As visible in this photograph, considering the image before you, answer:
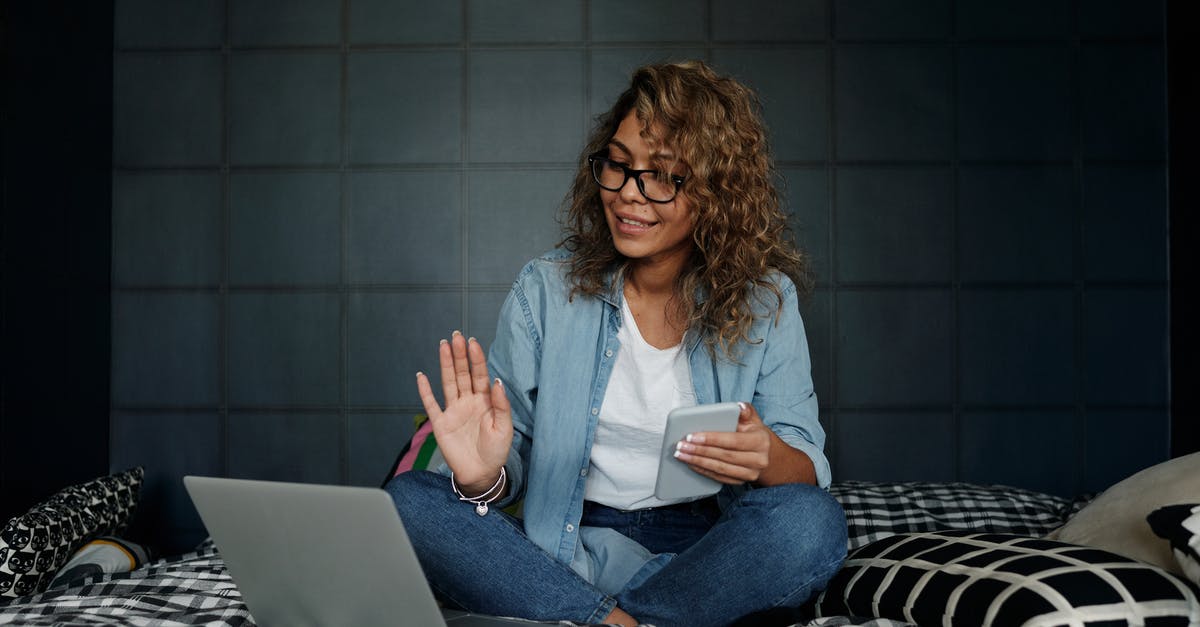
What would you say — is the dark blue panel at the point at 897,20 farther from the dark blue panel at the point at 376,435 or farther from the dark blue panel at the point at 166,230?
the dark blue panel at the point at 166,230

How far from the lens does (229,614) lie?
155 centimetres

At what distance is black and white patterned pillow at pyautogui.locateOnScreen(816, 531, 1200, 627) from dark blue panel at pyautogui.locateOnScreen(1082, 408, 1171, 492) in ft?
5.60

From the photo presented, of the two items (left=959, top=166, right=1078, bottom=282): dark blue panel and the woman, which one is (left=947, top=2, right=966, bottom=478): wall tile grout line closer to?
(left=959, top=166, right=1078, bottom=282): dark blue panel

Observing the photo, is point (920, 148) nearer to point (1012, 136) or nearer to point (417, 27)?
point (1012, 136)

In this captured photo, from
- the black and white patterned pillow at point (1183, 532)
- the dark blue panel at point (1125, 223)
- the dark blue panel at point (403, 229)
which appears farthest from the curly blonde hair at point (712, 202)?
the dark blue panel at point (1125, 223)

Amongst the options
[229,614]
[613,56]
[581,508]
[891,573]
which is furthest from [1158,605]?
[613,56]

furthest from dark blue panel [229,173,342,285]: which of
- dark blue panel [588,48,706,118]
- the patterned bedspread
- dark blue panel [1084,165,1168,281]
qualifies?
dark blue panel [1084,165,1168,281]

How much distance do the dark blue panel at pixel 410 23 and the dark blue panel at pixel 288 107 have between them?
145mm

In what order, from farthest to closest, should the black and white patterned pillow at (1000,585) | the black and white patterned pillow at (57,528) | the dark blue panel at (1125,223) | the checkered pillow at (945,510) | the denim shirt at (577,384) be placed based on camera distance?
the dark blue panel at (1125,223) → the checkered pillow at (945,510) → the black and white patterned pillow at (57,528) → the denim shirt at (577,384) → the black and white patterned pillow at (1000,585)

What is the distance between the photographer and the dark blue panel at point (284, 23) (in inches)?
127

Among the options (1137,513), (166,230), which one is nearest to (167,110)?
(166,230)

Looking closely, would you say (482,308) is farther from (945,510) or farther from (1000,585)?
(1000,585)

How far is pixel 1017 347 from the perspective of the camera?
10.4 feet

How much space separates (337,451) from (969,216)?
2.21 meters
